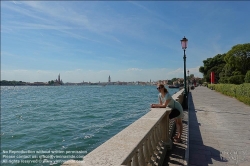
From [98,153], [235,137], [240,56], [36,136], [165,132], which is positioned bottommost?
[36,136]

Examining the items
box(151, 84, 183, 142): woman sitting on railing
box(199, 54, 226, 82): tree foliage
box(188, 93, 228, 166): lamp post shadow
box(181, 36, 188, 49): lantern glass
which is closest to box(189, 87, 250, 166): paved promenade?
box(188, 93, 228, 166): lamp post shadow

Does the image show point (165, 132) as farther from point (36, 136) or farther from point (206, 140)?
point (36, 136)

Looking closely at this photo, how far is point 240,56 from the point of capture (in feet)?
141

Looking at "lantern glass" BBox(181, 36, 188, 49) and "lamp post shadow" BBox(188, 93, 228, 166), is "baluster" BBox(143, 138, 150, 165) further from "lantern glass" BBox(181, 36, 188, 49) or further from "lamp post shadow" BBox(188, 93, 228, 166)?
"lantern glass" BBox(181, 36, 188, 49)

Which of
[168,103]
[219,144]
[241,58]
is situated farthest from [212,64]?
[168,103]

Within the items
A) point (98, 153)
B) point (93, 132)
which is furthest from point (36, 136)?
point (98, 153)

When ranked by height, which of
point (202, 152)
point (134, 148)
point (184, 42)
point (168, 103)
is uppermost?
point (184, 42)

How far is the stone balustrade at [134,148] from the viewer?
200 centimetres

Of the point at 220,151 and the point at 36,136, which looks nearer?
the point at 220,151

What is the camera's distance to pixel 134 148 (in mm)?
2361

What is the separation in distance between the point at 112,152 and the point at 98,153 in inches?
6.1

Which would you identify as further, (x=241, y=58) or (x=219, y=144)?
(x=241, y=58)

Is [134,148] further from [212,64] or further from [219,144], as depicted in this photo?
[212,64]

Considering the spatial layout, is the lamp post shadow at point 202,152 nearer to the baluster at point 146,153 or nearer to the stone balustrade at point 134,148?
the stone balustrade at point 134,148
